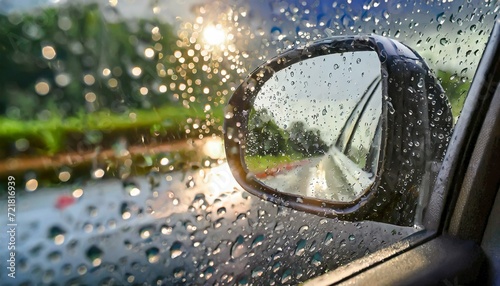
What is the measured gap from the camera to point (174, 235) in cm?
201

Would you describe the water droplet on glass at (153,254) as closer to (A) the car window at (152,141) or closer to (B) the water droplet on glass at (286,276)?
(A) the car window at (152,141)

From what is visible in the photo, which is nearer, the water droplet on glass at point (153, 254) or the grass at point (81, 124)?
the grass at point (81, 124)

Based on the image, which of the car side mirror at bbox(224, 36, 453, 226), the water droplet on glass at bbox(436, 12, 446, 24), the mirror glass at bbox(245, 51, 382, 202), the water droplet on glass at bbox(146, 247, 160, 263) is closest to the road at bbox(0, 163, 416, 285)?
the water droplet on glass at bbox(146, 247, 160, 263)

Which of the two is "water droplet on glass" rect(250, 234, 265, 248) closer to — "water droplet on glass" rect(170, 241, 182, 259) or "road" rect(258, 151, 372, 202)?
"road" rect(258, 151, 372, 202)

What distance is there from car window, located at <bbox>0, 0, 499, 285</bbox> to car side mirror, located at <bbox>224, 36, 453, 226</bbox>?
7 cm

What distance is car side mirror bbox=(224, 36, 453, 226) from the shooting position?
2.37m

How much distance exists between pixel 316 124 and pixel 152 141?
3.58ft

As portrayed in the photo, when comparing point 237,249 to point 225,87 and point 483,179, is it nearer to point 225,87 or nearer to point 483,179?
point 225,87

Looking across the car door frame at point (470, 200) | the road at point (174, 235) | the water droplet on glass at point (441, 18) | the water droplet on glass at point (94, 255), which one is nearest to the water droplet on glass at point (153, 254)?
the road at point (174, 235)

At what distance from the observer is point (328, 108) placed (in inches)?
109

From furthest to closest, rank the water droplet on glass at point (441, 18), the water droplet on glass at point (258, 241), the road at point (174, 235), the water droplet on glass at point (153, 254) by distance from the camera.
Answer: the water droplet on glass at point (441, 18) → the water droplet on glass at point (258, 241) → the water droplet on glass at point (153, 254) → the road at point (174, 235)

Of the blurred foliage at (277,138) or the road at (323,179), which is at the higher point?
the blurred foliage at (277,138)

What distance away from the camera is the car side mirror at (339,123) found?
237 cm

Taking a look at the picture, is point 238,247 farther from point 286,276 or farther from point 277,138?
point 277,138
